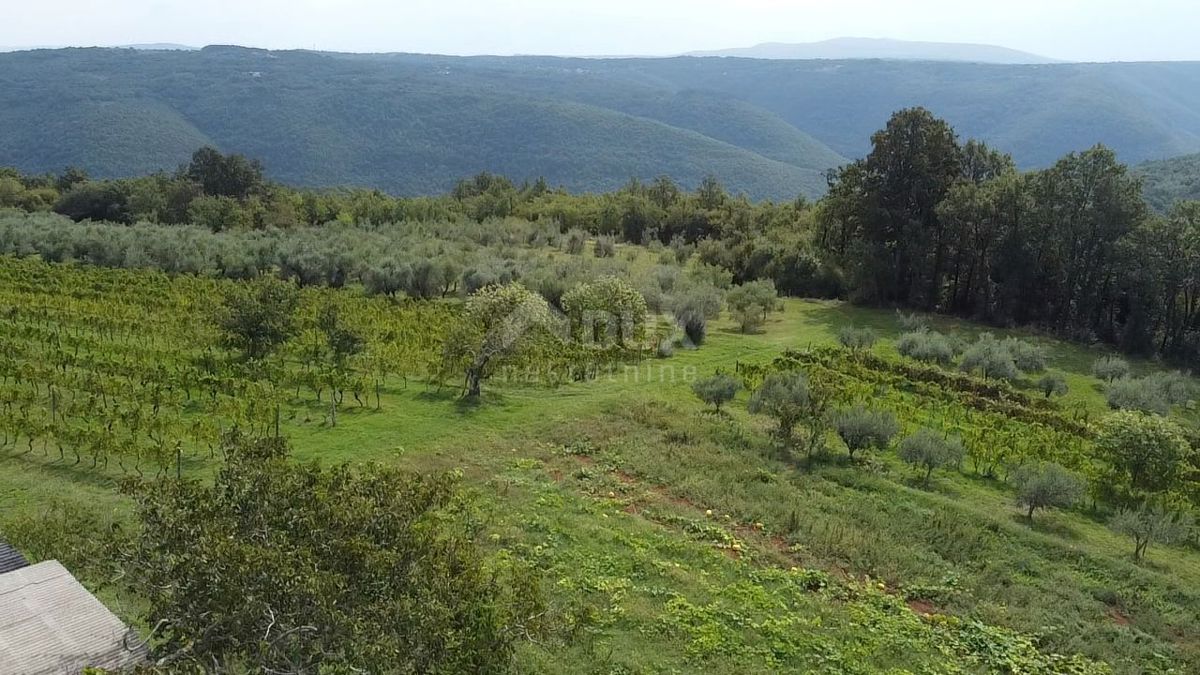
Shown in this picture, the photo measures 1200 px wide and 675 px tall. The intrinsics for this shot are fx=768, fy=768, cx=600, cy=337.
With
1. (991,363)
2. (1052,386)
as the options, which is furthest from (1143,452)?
(991,363)

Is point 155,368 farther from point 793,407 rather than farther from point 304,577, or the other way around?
point 304,577

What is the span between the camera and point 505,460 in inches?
738

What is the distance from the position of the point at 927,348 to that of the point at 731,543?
17902mm

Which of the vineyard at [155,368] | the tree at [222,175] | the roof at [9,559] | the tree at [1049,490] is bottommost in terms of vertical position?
the vineyard at [155,368]

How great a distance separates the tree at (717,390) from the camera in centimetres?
2254

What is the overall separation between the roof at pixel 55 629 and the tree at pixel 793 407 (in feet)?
49.8

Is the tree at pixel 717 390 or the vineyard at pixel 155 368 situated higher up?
the tree at pixel 717 390

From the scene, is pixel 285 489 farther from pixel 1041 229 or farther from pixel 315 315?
pixel 1041 229

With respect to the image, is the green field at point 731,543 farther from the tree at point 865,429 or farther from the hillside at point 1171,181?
the hillside at point 1171,181

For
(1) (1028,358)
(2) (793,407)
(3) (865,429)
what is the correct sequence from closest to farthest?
(3) (865,429) < (2) (793,407) < (1) (1028,358)

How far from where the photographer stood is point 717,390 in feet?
73.8

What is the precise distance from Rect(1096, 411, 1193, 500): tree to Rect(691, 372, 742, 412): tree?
930 centimetres

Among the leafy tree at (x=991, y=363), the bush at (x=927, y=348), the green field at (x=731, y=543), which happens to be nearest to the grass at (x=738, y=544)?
the green field at (x=731, y=543)

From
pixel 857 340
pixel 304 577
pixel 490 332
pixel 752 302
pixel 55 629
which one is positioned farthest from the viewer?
pixel 752 302
